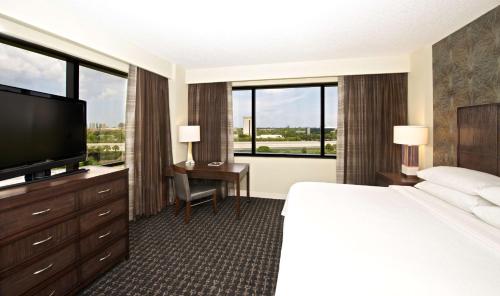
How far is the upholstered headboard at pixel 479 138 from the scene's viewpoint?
204cm

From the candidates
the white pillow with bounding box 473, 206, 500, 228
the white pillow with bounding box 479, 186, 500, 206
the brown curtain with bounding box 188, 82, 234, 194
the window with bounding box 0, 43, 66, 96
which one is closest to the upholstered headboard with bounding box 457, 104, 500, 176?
the white pillow with bounding box 479, 186, 500, 206

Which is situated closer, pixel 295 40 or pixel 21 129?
pixel 21 129

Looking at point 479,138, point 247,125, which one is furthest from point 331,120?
point 479,138

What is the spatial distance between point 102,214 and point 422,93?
413 centimetres

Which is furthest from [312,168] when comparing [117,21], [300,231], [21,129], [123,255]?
[21,129]

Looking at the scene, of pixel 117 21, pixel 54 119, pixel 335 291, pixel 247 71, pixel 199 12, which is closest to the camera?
pixel 335 291

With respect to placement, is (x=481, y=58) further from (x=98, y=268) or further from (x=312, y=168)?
(x=98, y=268)

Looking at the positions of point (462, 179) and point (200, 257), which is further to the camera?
point (200, 257)

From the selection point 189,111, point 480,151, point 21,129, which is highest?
point 189,111

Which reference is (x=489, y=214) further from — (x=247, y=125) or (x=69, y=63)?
(x=69, y=63)

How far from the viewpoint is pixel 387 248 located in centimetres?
118

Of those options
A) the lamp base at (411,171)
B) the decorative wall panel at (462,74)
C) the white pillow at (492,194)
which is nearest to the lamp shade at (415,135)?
the decorative wall panel at (462,74)

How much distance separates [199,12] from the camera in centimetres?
215

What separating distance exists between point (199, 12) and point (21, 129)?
1.72m
